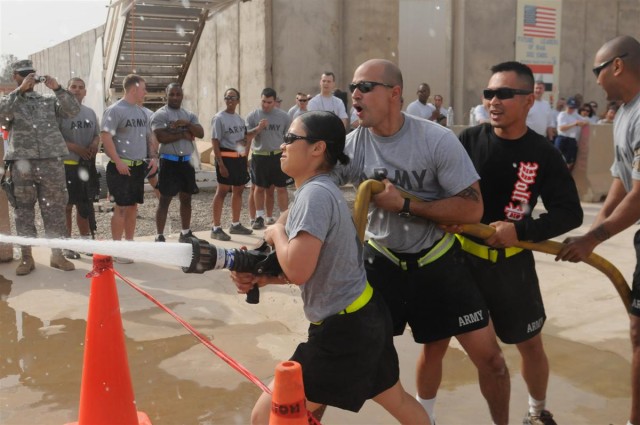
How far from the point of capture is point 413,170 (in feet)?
A: 10.8

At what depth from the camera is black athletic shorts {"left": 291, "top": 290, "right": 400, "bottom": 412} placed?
106 inches

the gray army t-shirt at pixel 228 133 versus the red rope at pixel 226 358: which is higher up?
the gray army t-shirt at pixel 228 133

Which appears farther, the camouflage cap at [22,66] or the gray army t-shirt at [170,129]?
the gray army t-shirt at [170,129]

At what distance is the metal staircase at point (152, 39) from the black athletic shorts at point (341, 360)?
1330cm

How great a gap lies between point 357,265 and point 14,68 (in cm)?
552

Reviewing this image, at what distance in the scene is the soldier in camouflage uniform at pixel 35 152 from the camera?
6852mm

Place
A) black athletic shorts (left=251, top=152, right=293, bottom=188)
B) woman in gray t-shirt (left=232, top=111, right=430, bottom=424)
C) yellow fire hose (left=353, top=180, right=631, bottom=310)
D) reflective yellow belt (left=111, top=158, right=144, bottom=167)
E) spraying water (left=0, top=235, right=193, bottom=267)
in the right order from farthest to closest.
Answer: black athletic shorts (left=251, top=152, right=293, bottom=188) < reflective yellow belt (left=111, top=158, right=144, bottom=167) < yellow fire hose (left=353, top=180, right=631, bottom=310) < woman in gray t-shirt (left=232, top=111, right=430, bottom=424) < spraying water (left=0, top=235, right=193, bottom=267)

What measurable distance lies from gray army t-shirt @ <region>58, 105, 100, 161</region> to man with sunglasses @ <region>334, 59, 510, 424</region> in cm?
535

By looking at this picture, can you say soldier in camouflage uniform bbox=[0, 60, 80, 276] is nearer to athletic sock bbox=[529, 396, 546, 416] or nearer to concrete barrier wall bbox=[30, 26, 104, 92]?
athletic sock bbox=[529, 396, 546, 416]

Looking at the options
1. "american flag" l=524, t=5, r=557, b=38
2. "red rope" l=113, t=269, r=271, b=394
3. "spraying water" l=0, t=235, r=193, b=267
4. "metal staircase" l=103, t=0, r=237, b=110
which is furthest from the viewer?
"american flag" l=524, t=5, r=557, b=38

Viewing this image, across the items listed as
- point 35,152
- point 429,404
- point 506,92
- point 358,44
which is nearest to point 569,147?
point 358,44

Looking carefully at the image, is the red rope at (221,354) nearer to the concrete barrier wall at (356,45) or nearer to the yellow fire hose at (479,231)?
the yellow fire hose at (479,231)

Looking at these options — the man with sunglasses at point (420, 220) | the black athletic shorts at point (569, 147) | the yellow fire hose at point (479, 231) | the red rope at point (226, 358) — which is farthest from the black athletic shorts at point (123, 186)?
the black athletic shorts at point (569, 147)

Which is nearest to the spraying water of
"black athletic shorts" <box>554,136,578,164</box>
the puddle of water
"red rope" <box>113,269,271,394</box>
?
"red rope" <box>113,269,271,394</box>
